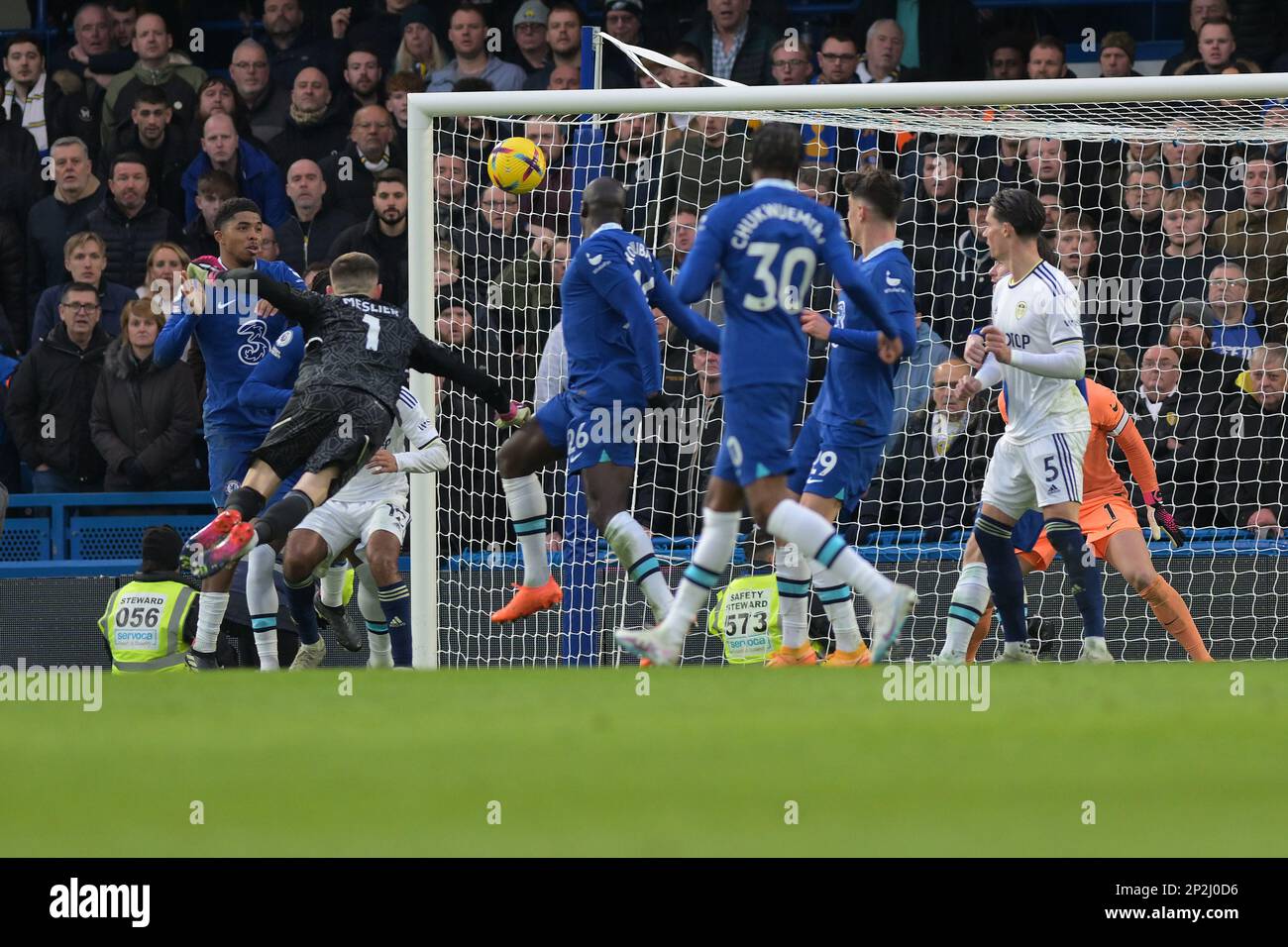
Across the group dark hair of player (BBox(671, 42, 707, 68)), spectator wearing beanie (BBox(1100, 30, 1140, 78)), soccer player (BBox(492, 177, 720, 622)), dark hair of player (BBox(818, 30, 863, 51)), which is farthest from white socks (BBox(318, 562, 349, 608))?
spectator wearing beanie (BBox(1100, 30, 1140, 78))

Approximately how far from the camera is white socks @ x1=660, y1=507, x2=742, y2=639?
240 inches

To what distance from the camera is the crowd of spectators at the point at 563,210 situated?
32.8 feet

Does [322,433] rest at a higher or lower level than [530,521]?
higher

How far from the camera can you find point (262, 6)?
13883 millimetres

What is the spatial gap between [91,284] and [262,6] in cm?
383

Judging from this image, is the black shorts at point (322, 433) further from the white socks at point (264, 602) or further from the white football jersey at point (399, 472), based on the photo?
the white socks at point (264, 602)

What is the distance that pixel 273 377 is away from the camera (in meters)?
8.86

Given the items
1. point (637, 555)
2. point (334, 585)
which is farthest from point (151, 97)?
point (637, 555)

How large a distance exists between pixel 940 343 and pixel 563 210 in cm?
284

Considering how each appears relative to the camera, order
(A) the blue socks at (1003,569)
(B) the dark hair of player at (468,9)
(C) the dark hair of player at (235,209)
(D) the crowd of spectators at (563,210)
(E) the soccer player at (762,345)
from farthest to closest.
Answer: (B) the dark hair of player at (468,9) < (D) the crowd of spectators at (563,210) < (C) the dark hair of player at (235,209) < (A) the blue socks at (1003,569) < (E) the soccer player at (762,345)

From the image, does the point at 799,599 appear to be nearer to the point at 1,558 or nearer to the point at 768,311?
the point at 768,311

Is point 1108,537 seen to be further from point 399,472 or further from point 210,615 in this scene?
point 210,615

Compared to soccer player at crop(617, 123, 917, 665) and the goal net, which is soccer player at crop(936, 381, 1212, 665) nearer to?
the goal net

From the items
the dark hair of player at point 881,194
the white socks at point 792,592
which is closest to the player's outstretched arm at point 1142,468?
the dark hair of player at point 881,194
